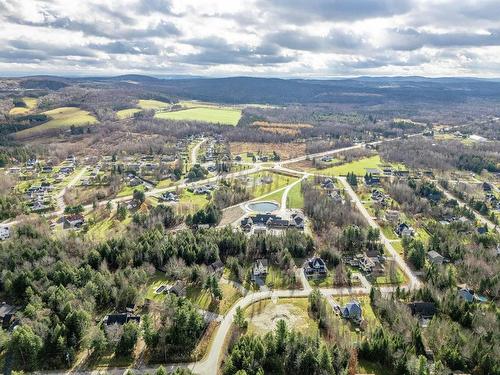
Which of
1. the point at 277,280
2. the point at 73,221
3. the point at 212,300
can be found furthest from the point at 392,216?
the point at 73,221

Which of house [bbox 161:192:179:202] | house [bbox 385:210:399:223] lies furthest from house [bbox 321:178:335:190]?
house [bbox 161:192:179:202]

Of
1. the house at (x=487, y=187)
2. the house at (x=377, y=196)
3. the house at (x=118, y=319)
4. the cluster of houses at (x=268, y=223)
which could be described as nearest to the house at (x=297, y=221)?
the cluster of houses at (x=268, y=223)

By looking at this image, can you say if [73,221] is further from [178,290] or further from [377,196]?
[377,196]

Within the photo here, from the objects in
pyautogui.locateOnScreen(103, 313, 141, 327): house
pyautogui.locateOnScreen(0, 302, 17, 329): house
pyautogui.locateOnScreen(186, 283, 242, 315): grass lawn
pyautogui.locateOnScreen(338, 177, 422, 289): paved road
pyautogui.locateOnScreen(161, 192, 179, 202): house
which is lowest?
pyautogui.locateOnScreen(338, 177, 422, 289): paved road

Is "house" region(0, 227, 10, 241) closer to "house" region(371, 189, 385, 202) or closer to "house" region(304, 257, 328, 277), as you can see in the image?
"house" region(304, 257, 328, 277)

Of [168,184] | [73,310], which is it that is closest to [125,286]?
[73,310]

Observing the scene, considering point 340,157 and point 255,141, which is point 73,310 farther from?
point 255,141
